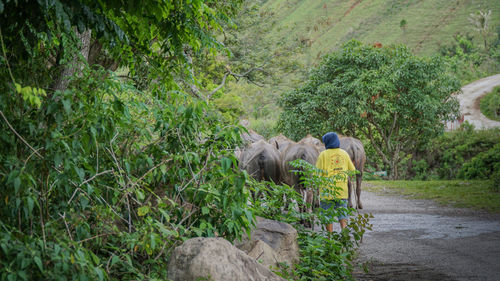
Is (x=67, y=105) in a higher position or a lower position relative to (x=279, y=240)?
higher

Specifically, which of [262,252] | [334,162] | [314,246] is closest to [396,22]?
[334,162]

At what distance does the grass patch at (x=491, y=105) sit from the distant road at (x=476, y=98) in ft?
1.28

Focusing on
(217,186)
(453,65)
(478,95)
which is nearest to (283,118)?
(217,186)

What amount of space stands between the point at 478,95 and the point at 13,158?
45.0 m

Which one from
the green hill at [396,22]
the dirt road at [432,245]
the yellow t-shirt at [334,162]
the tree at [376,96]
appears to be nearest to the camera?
the dirt road at [432,245]

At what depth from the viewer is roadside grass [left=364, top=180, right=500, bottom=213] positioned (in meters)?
13.2

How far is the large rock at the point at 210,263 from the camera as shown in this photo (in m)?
3.85

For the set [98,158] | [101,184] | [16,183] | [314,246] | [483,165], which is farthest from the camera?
[483,165]

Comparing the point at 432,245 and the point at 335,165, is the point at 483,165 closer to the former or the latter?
the point at 432,245

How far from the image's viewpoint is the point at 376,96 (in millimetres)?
21781

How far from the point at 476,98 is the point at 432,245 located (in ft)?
124

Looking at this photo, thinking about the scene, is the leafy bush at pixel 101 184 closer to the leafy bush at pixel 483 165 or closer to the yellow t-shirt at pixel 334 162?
the yellow t-shirt at pixel 334 162

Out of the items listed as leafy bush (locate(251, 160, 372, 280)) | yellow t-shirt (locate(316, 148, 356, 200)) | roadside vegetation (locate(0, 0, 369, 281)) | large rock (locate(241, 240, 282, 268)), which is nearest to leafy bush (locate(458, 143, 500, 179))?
yellow t-shirt (locate(316, 148, 356, 200))

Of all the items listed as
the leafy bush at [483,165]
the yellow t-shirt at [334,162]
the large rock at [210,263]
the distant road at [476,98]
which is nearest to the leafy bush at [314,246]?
the yellow t-shirt at [334,162]
